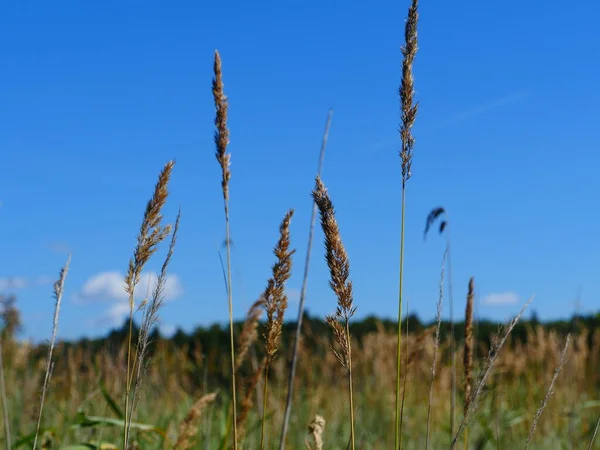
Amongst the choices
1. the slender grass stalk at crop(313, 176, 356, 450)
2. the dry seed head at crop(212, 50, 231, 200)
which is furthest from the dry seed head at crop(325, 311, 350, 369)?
the dry seed head at crop(212, 50, 231, 200)

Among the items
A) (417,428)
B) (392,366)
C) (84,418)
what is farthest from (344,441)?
(392,366)

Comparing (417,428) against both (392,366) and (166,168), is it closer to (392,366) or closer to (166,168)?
(392,366)

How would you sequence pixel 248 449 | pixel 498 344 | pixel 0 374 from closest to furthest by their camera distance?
pixel 498 344
pixel 0 374
pixel 248 449

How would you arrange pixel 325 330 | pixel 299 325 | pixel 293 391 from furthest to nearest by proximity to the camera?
pixel 325 330 < pixel 293 391 < pixel 299 325

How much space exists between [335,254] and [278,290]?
189 mm

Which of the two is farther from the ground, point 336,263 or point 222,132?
point 222,132

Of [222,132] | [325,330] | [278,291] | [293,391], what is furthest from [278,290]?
[325,330]

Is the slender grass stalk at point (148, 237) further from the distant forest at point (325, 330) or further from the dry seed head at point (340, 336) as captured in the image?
the distant forest at point (325, 330)

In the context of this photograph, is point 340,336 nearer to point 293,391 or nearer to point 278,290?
point 278,290

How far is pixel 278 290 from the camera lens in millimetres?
1808

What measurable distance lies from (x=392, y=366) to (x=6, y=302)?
25.2ft

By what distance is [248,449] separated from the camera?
310 cm

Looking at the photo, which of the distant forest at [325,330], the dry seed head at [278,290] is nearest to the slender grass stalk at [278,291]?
the dry seed head at [278,290]

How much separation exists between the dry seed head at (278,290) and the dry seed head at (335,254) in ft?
0.40
